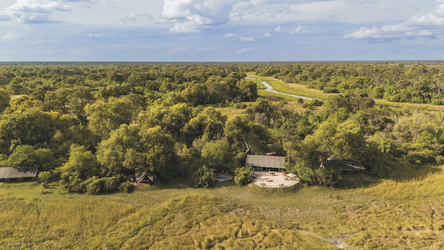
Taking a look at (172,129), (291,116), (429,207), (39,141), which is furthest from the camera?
(291,116)

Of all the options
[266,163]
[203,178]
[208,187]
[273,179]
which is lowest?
[208,187]

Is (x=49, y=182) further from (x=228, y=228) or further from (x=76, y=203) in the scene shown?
(x=228, y=228)

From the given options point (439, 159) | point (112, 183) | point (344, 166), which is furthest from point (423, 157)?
point (112, 183)

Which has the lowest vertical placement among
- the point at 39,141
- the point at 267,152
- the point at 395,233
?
the point at 395,233

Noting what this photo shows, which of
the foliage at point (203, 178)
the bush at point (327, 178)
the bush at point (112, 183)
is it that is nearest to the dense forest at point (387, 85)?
the bush at point (327, 178)

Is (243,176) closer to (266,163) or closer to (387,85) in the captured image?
(266,163)

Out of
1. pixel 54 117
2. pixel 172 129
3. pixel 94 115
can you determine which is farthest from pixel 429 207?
pixel 54 117
